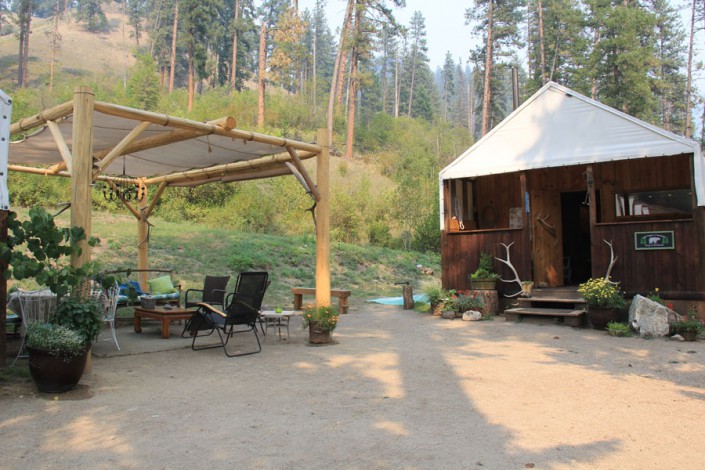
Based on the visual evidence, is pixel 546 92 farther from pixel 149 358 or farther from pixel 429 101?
pixel 429 101

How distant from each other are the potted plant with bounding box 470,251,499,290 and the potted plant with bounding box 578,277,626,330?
188cm

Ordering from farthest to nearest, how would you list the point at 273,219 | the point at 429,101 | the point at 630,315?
the point at 429,101
the point at 273,219
the point at 630,315

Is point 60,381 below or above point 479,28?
below

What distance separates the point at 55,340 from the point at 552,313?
7.49 metres

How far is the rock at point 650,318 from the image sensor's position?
757 centimetres

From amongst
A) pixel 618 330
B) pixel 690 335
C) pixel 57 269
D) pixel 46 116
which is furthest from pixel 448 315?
pixel 46 116

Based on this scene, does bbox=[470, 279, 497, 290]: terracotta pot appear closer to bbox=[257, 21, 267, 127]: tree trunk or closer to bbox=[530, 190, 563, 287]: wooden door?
bbox=[530, 190, 563, 287]: wooden door

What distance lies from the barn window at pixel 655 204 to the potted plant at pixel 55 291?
922cm

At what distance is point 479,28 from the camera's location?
92.0ft

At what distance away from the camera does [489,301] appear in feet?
32.7

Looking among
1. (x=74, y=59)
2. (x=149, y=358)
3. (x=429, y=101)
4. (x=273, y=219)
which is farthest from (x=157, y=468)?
(x=74, y=59)

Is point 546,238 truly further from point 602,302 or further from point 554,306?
point 602,302

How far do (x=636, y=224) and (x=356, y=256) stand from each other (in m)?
10.8

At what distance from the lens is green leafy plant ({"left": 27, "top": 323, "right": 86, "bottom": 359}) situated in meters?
4.28
